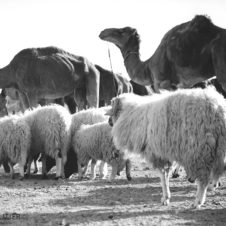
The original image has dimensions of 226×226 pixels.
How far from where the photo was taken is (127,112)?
7.96 metres

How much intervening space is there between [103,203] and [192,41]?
15.2ft

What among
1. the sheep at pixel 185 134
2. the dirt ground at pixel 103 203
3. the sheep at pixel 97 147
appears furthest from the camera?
the sheep at pixel 97 147

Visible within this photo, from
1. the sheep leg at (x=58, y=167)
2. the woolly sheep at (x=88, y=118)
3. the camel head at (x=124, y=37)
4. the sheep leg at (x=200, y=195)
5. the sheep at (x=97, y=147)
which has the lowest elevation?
the sheep leg at (x=200, y=195)

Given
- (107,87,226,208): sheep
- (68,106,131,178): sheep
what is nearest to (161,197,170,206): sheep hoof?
(107,87,226,208): sheep

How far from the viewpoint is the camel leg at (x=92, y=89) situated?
16688 mm

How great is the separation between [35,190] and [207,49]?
175 inches

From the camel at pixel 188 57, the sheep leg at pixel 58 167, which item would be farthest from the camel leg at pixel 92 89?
the sheep leg at pixel 58 167

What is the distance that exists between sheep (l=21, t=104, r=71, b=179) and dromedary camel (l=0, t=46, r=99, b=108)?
15.9 feet

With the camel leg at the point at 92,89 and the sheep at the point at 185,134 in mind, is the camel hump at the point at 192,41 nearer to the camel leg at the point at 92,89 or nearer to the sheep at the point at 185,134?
the sheep at the point at 185,134

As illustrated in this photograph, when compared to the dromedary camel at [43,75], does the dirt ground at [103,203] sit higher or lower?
lower

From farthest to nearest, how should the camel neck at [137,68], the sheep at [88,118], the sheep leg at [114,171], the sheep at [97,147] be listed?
the camel neck at [137,68] < the sheep at [88,118] < the sheep at [97,147] < the sheep leg at [114,171]

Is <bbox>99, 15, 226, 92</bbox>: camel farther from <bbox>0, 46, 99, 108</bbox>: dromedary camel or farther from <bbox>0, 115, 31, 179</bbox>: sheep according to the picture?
<bbox>0, 46, 99, 108</bbox>: dromedary camel

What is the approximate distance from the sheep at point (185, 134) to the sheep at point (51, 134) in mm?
3249

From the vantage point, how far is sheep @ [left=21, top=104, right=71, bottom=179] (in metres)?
10.6
